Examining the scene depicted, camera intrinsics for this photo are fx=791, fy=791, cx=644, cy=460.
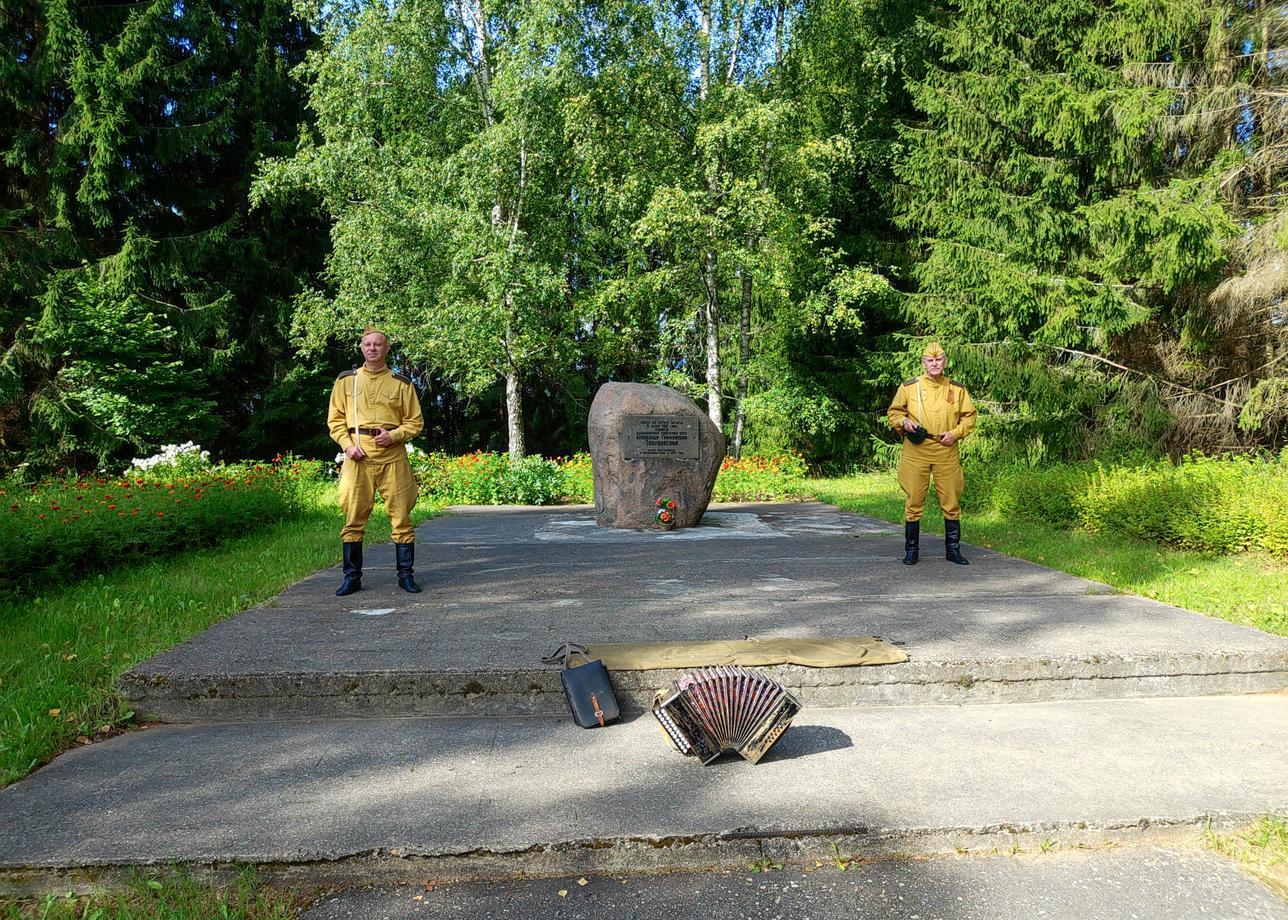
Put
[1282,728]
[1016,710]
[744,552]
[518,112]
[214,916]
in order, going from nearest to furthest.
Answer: [214,916]
[1282,728]
[1016,710]
[744,552]
[518,112]

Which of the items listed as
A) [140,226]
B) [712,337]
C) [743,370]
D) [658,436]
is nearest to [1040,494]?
[658,436]

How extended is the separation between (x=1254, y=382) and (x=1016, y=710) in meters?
11.8

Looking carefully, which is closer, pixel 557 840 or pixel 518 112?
pixel 557 840

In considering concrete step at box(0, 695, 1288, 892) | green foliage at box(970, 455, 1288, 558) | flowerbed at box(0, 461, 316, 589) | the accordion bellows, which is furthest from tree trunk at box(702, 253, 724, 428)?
the accordion bellows

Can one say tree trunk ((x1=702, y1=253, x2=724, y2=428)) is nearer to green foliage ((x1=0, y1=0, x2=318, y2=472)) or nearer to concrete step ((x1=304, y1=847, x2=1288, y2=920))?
green foliage ((x1=0, y1=0, x2=318, y2=472))

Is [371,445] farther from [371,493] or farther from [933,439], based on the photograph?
[933,439]

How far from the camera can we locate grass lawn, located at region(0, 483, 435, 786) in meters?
3.49

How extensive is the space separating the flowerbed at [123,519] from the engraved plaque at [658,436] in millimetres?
4903

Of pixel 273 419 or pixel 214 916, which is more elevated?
pixel 273 419

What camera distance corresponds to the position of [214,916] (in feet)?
7.27

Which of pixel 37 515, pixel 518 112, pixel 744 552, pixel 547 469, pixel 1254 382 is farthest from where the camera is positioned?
pixel 518 112

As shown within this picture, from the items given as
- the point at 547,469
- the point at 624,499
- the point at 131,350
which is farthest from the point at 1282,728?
the point at 131,350

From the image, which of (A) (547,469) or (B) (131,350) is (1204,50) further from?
(B) (131,350)

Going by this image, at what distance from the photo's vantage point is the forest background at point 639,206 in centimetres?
1279
